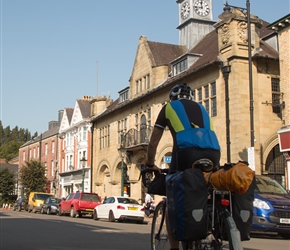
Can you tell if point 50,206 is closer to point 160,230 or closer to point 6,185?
point 6,185

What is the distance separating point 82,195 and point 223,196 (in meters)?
26.0

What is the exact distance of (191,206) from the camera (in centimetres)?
419

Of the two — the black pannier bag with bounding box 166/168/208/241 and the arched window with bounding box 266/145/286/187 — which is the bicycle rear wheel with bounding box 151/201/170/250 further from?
the arched window with bounding box 266/145/286/187

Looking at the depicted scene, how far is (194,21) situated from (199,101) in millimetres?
14558

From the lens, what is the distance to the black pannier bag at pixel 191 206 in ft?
13.8

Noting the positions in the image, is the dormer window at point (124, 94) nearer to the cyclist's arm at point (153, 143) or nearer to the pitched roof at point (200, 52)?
the pitched roof at point (200, 52)

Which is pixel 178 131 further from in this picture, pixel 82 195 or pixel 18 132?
pixel 18 132

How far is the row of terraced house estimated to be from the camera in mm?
24984

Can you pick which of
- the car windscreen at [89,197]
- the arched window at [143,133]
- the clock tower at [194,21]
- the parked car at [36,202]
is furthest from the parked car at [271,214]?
the parked car at [36,202]

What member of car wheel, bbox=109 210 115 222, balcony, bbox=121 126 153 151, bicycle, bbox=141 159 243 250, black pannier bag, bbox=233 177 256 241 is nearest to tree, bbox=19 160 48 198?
balcony, bbox=121 126 153 151

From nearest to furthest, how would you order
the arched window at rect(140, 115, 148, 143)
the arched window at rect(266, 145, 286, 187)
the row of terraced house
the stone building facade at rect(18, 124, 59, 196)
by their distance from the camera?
the row of terraced house < the arched window at rect(266, 145, 286, 187) < the arched window at rect(140, 115, 148, 143) < the stone building facade at rect(18, 124, 59, 196)

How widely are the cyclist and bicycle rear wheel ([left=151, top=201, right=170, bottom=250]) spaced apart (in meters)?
0.33

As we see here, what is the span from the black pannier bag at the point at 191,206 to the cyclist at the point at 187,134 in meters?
0.46

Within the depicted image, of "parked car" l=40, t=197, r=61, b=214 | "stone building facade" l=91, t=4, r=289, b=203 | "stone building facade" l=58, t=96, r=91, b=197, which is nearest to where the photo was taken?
"stone building facade" l=91, t=4, r=289, b=203
